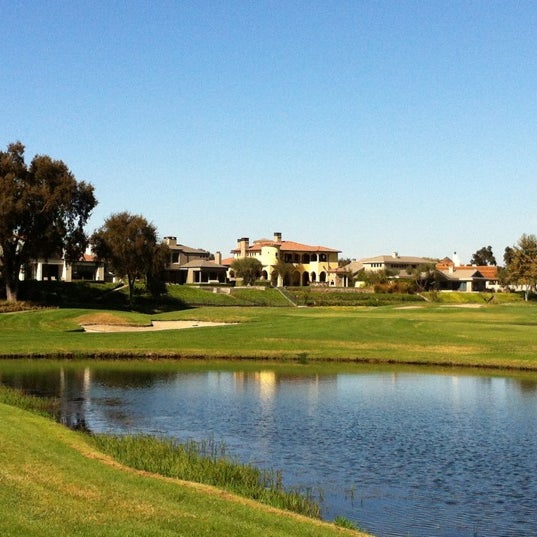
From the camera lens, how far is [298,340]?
60812 mm

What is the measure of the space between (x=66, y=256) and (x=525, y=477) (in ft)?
247

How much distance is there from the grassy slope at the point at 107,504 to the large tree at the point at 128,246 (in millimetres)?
77893

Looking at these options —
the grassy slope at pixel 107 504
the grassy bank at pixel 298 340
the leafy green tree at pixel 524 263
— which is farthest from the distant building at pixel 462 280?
the grassy slope at pixel 107 504

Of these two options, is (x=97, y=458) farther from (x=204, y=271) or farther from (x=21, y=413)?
(x=204, y=271)

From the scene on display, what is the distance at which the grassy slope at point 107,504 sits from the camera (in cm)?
1417

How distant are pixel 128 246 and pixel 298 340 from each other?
141 ft

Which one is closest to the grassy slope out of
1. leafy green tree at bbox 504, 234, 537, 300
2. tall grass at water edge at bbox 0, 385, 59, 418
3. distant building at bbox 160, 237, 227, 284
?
tall grass at water edge at bbox 0, 385, 59, 418

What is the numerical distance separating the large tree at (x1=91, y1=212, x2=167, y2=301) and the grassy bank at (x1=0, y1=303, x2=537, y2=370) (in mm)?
22093

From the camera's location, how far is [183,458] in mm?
22312

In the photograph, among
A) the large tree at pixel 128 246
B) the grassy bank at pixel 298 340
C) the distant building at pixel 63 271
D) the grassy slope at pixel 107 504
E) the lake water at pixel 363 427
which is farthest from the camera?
the distant building at pixel 63 271

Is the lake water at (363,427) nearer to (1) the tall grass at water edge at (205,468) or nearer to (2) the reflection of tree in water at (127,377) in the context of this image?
(2) the reflection of tree in water at (127,377)

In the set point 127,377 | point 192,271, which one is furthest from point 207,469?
point 192,271

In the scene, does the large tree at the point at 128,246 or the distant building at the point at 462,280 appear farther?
the distant building at the point at 462,280

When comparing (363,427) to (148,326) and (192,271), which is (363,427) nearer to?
(148,326)
